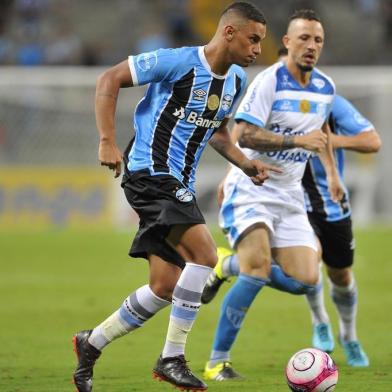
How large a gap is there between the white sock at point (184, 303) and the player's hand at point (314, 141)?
1479 millimetres

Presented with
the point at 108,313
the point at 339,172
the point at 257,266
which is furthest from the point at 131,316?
the point at 108,313

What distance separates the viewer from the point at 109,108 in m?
6.66

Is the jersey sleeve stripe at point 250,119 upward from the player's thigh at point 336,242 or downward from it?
upward

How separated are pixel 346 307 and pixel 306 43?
2.23m

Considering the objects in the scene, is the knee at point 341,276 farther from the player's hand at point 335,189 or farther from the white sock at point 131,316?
the white sock at point 131,316

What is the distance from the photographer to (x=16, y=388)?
23.6 feet

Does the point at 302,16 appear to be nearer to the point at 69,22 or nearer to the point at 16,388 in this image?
the point at 16,388

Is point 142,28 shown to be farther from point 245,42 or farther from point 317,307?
point 245,42

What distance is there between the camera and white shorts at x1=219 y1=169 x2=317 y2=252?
8289mm

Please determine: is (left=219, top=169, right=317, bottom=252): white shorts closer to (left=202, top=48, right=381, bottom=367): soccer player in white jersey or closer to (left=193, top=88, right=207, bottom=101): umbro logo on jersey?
(left=202, top=48, right=381, bottom=367): soccer player in white jersey

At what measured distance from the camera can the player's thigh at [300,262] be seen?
813 centimetres

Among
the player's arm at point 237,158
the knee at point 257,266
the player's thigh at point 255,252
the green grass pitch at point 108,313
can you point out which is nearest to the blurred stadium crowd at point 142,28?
the green grass pitch at point 108,313

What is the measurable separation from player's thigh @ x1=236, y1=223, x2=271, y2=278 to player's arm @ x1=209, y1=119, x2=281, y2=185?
83cm

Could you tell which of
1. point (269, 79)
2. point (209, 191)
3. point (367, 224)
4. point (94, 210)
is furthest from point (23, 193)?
point (269, 79)
